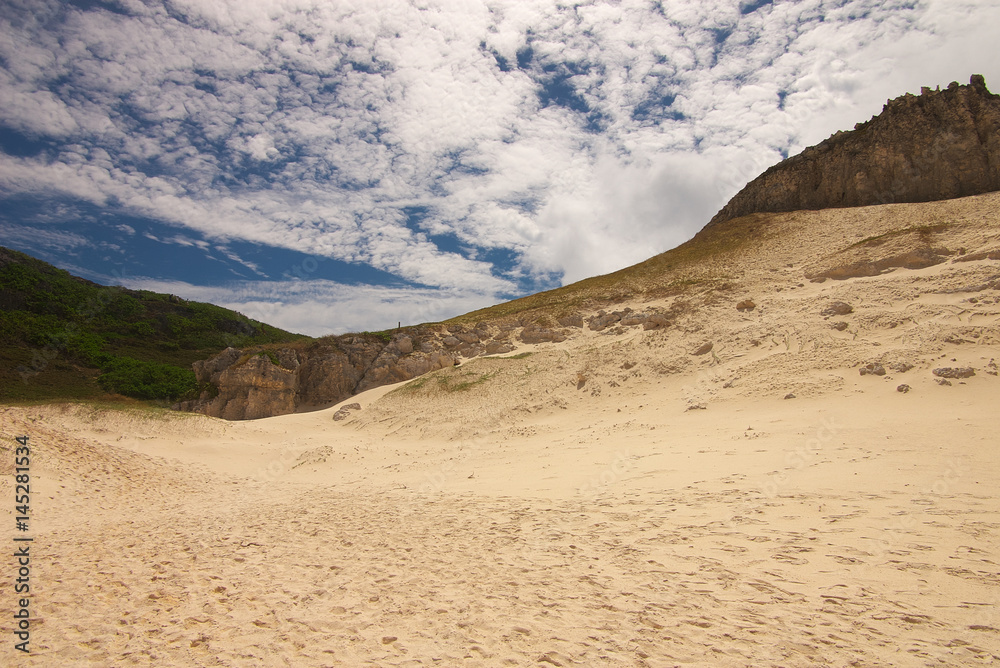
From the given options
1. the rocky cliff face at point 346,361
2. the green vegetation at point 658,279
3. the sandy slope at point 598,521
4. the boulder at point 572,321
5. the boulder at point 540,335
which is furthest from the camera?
the green vegetation at point 658,279

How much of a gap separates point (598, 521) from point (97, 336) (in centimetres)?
5247

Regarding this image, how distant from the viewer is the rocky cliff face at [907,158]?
88.9 feet

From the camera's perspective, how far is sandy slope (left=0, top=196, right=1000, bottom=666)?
13.6 ft

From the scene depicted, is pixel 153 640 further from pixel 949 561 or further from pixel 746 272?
pixel 746 272

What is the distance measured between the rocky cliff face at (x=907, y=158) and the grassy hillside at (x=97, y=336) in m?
41.5

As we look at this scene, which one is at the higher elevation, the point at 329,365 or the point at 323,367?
the point at 329,365

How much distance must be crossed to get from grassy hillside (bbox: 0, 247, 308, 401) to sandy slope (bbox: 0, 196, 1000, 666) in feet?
56.1

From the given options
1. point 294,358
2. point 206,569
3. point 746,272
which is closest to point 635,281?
point 746,272

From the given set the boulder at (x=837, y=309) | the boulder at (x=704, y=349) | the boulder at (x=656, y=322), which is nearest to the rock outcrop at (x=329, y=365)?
the boulder at (x=656, y=322)

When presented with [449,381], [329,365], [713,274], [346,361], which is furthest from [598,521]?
[713,274]

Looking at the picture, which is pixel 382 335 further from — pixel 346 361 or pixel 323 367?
pixel 323 367

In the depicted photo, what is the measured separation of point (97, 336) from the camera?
42.5 m

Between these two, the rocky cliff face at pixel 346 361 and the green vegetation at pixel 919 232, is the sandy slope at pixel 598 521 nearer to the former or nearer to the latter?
the green vegetation at pixel 919 232

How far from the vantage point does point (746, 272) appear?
79.9 ft
